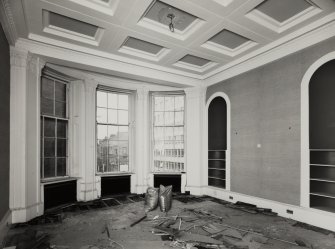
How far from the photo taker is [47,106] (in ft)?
17.6

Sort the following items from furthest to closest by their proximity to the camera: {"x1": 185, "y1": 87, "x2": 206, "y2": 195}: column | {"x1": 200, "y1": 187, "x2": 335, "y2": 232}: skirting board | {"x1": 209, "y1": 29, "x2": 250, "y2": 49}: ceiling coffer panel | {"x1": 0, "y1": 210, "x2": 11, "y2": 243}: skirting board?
{"x1": 185, "y1": 87, "x2": 206, "y2": 195}: column
{"x1": 209, "y1": 29, "x2": 250, "y2": 49}: ceiling coffer panel
{"x1": 200, "y1": 187, "x2": 335, "y2": 232}: skirting board
{"x1": 0, "y1": 210, "x2": 11, "y2": 243}: skirting board

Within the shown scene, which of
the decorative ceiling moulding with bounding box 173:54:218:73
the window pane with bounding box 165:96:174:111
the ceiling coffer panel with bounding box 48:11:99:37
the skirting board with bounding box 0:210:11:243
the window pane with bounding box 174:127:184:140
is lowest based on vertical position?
the skirting board with bounding box 0:210:11:243

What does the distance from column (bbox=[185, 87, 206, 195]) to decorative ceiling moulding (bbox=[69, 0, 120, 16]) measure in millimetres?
3745

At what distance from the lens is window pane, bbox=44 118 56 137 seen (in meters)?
5.29

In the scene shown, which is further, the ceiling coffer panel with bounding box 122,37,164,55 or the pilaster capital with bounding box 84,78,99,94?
the pilaster capital with bounding box 84,78,99,94

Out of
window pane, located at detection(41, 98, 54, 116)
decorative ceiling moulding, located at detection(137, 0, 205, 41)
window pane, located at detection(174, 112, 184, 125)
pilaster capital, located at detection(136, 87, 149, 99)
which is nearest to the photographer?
decorative ceiling moulding, located at detection(137, 0, 205, 41)

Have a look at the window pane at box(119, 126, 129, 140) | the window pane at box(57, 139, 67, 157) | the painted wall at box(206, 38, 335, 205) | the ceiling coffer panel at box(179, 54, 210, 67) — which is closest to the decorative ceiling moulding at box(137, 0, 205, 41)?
the ceiling coffer panel at box(179, 54, 210, 67)

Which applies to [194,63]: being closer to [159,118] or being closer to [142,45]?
[142,45]

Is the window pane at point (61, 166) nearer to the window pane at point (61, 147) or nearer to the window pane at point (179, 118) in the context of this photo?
the window pane at point (61, 147)

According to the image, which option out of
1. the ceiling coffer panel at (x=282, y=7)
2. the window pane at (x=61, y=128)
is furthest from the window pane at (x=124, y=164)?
the ceiling coffer panel at (x=282, y=7)

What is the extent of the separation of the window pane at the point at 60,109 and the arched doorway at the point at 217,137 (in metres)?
4.06

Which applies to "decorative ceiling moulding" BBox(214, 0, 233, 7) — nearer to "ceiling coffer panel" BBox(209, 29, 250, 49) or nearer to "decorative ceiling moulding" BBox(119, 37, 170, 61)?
"ceiling coffer panel" BBox(209, 29, 250, 49)

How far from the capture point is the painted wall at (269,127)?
176 inches

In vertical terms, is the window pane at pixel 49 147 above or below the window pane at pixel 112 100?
below
